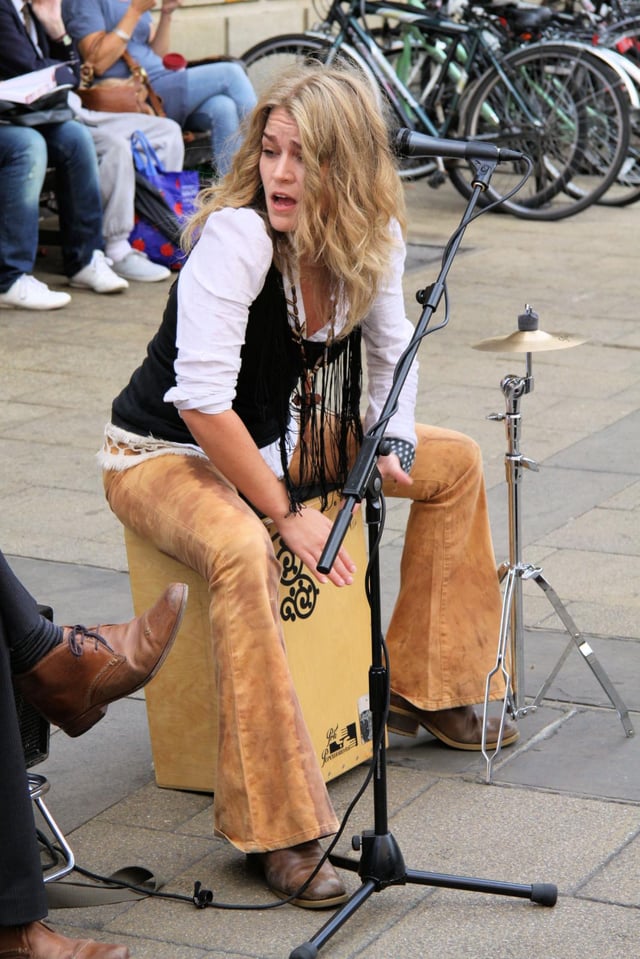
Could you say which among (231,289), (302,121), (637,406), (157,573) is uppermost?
(302,121)

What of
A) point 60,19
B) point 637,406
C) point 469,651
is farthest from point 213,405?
point 60,19

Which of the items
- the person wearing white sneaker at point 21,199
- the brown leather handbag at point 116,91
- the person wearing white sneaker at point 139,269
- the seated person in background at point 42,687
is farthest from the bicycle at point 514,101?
the seated person in background at point 42,687

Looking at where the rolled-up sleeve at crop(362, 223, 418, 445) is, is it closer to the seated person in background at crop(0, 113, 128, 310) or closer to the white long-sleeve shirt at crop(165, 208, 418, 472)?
the white long-sleeve shirt at crop(165, 208, 418, 472)

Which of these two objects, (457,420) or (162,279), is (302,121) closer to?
(457,420)

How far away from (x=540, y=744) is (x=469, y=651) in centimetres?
27

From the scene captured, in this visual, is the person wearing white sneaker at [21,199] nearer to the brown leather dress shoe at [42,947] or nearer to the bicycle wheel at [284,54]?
the bicycle wheel at [284,54]

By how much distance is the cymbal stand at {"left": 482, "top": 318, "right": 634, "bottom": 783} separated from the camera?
348cm

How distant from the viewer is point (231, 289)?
3102 mm

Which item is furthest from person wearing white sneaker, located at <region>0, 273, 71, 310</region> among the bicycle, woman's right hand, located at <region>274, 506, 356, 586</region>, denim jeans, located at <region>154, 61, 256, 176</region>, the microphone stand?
the microphone stand

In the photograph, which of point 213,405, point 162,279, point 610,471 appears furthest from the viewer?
point 162,279

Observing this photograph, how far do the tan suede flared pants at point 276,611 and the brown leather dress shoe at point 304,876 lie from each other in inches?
1.4

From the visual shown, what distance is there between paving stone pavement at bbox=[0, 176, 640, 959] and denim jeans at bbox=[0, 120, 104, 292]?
1.03ft

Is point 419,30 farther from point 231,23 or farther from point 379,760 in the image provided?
point 379,760

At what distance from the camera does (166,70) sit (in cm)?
863
